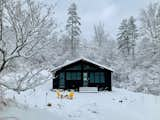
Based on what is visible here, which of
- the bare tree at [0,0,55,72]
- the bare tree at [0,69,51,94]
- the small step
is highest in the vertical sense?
the bare tree at [0,0,55,72]

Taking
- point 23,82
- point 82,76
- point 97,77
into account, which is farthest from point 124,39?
point 23,82

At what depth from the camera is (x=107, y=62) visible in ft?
110

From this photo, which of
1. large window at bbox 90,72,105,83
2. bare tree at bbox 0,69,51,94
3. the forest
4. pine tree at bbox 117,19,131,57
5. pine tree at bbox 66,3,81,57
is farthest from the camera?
pine tree at bbox 66,3,81,57

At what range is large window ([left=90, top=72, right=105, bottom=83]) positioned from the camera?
75.5 ft

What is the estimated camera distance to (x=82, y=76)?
23.1m

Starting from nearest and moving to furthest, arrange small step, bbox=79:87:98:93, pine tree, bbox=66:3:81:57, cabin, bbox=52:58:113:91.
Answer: small step, bbox=79:87:98:93, cabin, bbox=52:58:113:91, pine tree, bbox=66:3:81:57

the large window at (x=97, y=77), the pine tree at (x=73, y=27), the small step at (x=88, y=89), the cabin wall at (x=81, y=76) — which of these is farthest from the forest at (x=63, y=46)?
the small step at (x=88, y=89)

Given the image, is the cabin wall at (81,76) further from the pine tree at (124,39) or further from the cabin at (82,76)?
the pine tree at (124,39)

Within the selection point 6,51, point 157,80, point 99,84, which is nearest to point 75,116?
point 6,51

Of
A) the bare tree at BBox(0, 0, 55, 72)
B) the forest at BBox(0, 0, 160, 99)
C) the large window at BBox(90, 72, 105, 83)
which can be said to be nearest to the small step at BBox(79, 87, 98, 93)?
the large window at BBox(90, 72, 105, 83)

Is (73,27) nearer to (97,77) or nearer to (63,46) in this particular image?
(97,77)

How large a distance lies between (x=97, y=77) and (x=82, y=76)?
4.73 ft

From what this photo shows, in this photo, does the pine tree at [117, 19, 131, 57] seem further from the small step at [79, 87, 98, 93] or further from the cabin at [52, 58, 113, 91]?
the small step at [79, 87, 98, 93]

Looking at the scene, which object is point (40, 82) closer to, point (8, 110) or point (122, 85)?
point (8, 110)
